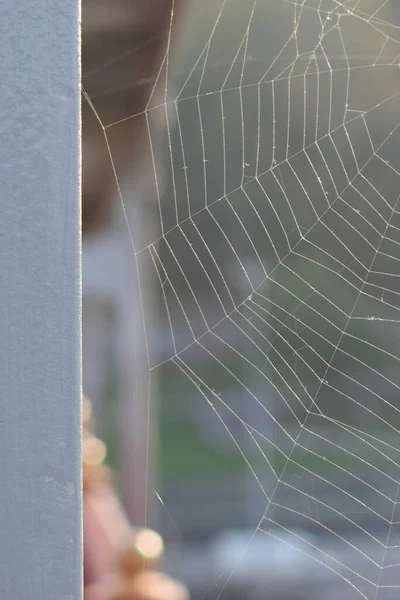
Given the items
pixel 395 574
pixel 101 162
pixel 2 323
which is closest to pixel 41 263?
pixel 2 323

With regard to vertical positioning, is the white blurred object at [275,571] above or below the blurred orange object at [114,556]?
below

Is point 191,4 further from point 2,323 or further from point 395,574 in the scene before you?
point 395,574

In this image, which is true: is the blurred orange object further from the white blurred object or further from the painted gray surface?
the white blurred object

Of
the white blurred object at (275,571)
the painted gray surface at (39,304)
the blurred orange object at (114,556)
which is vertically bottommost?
the white blurred object at (275,571)

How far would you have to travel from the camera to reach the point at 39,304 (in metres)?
0.38

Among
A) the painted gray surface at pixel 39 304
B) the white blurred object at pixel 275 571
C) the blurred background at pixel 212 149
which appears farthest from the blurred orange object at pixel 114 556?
the white blurred object at pixel 275 571

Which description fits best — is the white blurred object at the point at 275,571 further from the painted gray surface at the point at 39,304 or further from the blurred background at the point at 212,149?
the painted gray surface at the point at 39,304

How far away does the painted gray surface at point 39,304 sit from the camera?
1.25 ft

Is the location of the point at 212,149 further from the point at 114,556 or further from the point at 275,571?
the point at 275,571

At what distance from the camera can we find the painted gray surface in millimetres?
381

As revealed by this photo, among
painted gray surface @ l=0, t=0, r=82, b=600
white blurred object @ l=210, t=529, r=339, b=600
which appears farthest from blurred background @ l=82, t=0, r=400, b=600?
white blurred object @ l=210, t=529, r=339, b=600

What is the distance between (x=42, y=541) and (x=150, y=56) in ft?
3.33

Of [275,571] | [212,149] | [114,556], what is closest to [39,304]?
[114,556]

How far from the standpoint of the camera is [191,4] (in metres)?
1.15
